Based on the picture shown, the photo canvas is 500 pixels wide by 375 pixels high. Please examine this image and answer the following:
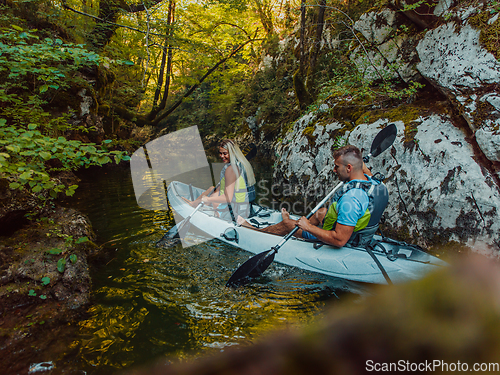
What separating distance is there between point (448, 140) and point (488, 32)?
1846 millimetres

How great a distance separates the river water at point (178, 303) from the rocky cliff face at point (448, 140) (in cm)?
193

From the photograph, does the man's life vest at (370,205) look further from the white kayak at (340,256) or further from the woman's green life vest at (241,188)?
the woman's green life vest at (241,188)

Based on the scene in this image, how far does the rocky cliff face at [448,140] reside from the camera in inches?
156

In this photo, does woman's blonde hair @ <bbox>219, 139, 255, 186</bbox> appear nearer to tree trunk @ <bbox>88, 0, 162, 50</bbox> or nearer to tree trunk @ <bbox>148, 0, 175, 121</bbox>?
tree trunk @ <bbox>148, 0, 175, 121</bbox>

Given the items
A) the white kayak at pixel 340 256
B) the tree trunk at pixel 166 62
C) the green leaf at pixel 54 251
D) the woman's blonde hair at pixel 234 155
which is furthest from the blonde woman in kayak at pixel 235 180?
the tree trunk at pixel 166 62

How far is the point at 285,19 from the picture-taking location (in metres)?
16.1

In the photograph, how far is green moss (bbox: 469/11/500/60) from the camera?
4.24m

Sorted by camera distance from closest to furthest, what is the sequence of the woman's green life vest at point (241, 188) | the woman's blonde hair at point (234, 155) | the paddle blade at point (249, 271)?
the paddle blade at point (249, 271)
the woman's blonde hair at point (234, 155)
the woman's green life vest at point (241, 188)

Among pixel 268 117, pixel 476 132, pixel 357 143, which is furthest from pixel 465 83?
pixel 268 117

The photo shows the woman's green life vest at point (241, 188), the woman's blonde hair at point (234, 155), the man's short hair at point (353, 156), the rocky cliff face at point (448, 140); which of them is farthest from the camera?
the woman's green life vest at point (241, 188)

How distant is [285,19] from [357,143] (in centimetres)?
1385

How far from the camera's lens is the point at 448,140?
14.8 feet

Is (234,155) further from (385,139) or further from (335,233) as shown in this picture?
(385,139)

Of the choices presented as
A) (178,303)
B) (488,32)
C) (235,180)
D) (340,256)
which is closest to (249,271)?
(178,303)
